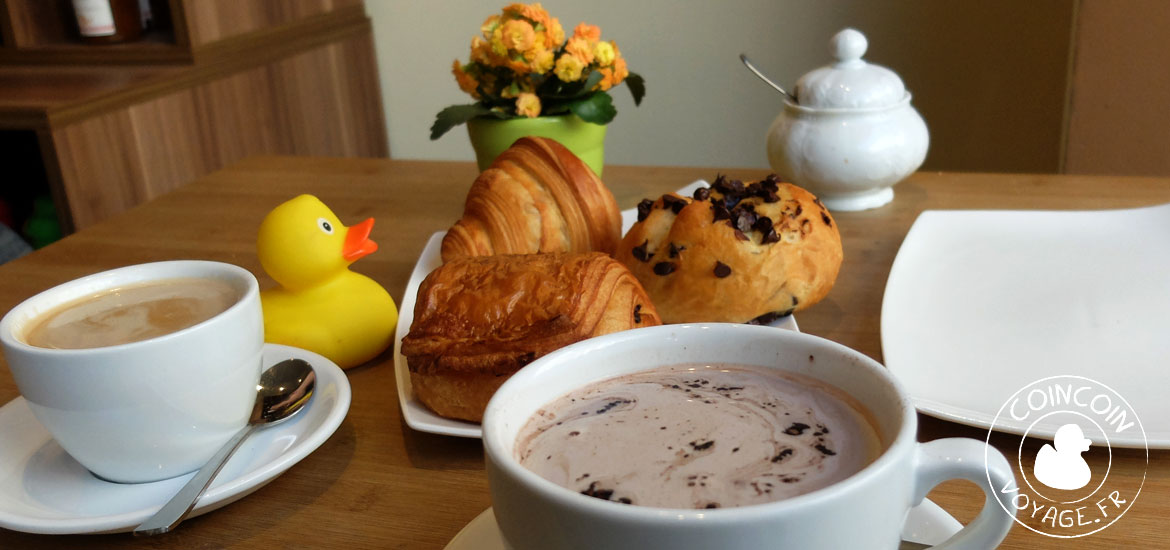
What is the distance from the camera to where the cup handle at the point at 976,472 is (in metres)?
0.37

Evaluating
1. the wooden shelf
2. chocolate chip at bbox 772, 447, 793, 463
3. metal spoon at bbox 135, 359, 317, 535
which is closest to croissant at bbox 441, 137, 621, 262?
metal spoon at bbox 135, 359, 317, 535

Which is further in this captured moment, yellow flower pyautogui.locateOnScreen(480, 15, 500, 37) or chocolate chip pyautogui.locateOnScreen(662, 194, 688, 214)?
yellow flower pyautogui.locateOnScreen(480, 15, 500, 37)

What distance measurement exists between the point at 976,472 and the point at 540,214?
647 millimetres

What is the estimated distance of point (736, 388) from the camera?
44 centimetres

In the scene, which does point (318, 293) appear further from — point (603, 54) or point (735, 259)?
point (603, 54)

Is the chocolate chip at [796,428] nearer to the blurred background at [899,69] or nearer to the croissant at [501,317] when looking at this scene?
the croissant at [501,317]

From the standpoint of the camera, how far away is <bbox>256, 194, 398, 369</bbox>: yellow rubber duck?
759 millimetres

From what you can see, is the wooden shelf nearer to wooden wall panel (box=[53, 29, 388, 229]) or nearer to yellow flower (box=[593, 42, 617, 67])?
wooden wall panel (box=[53, 29, 388, 229])

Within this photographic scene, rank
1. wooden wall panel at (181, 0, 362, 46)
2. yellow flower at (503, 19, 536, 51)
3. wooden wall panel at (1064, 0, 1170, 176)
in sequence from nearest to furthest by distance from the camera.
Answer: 1. yellow flower at (503, 19, 536, 51)
2. wooden wall panel at (1064, 0, 1170, 176)
3. wooden wall panel at (181, 0, 362, 46)

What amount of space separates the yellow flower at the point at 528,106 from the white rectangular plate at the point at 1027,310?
1.58ft

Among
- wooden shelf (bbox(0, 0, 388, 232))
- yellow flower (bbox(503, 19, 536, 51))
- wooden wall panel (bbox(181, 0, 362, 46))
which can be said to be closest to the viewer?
yellow flower (bbox(503, 19, 536, 51))

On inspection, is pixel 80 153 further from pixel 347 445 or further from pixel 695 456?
pixel 695 456

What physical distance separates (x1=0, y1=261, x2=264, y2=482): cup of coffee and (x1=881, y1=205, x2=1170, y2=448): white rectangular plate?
46cm

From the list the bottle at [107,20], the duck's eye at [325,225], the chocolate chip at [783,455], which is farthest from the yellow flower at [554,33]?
the bottle at [107,20]
